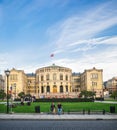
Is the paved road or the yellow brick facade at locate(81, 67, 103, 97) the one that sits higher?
the yellow brick facade at locate(81, 67, 103, 97)

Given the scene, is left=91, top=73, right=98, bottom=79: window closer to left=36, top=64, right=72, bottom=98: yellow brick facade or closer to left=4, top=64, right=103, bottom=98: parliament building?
left=4, top=64, right=103, bottom=98: parliament building

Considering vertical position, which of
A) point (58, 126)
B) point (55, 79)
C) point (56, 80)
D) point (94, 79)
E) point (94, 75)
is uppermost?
point (94, 75)

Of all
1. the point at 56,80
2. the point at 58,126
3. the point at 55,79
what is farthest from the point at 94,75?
the point at 58,126

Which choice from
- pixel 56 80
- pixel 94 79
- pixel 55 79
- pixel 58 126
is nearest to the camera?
pixel 58 126

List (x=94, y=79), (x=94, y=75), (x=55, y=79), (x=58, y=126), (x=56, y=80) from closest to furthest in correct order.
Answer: (x=58, y=126) < (x=56, y=80) < (x=55, y=79) < (x=94, y=79) < (x=94, y=75)

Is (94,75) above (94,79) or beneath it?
above

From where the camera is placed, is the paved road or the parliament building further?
the parliament building

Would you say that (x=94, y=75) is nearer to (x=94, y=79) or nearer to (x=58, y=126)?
(x=94, y=79)

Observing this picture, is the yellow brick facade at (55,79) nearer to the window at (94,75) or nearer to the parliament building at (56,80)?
the parliament building at (56,80)

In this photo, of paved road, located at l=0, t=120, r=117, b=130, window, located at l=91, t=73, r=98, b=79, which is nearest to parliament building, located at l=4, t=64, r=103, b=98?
window, located at l=91, t=73, r=98, b=79

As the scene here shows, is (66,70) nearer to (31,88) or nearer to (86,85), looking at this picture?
(86,85)

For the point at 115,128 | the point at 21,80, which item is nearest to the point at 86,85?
the point at 21,80

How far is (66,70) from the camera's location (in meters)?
139

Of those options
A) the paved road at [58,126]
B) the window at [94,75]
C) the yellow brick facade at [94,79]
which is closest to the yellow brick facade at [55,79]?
the yellow brick facade at [94,79]
